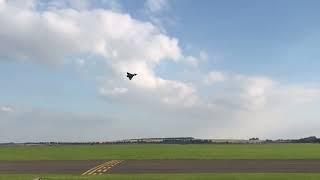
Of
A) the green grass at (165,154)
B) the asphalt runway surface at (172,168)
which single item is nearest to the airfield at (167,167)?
the asphalt runway surface at (172,168)

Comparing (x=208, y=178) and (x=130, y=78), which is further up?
(x=130, y=78)

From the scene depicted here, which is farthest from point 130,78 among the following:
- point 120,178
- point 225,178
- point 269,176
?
point 269,176

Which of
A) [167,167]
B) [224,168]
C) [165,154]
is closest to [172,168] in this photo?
[167,167]

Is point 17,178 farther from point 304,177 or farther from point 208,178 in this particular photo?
point 304,177

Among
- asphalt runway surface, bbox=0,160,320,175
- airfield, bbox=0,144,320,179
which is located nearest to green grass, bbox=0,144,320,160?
airfield, bbox=0,144,320,179

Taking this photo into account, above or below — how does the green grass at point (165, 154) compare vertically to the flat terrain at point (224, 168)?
above

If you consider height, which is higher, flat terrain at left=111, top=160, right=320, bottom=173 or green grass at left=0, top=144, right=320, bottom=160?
green grass at left=0, top=144, right=320, bottom=160

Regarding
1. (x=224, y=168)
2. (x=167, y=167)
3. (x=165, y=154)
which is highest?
(x=165, y=154)

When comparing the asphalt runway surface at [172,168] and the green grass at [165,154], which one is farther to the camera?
the green grass at [165,154]

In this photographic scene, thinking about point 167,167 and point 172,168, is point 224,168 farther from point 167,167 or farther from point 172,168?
point 167,167

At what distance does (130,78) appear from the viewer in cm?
3462

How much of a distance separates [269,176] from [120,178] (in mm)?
9805

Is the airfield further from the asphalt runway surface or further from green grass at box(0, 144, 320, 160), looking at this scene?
green grass at box(0, 144, 320, 160)

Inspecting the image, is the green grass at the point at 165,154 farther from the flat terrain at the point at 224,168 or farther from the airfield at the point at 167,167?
the flat terrain at the point at 224,168
